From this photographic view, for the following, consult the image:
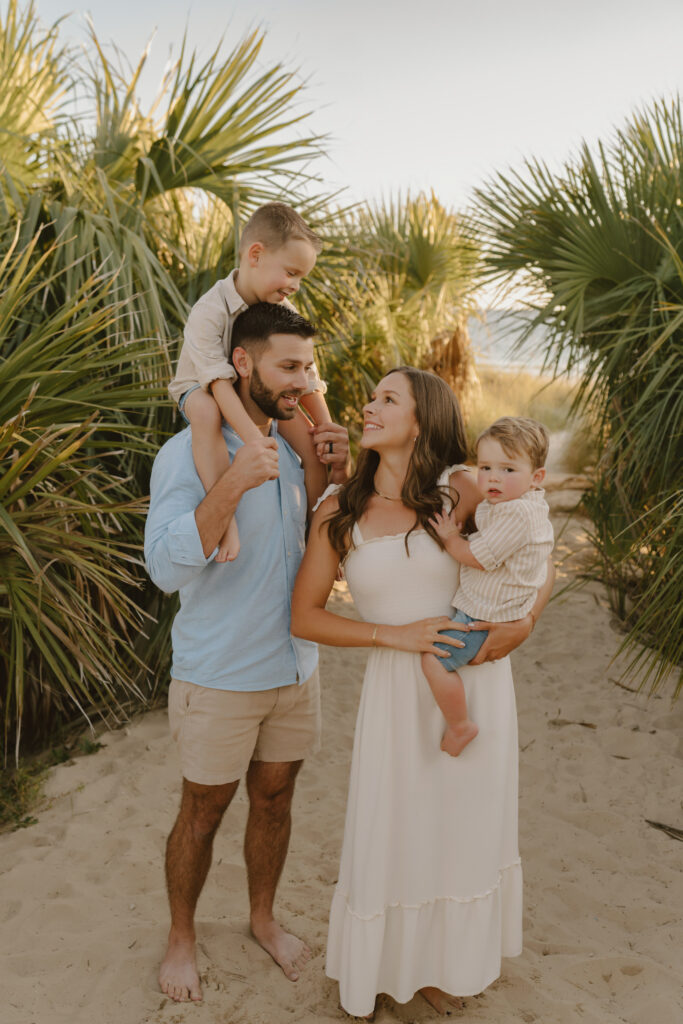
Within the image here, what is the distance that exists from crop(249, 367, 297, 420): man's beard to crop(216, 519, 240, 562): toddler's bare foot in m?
0.42

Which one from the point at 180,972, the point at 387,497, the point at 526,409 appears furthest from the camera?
the point at 526,409

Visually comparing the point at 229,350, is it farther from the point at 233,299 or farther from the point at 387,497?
the point at 387,497

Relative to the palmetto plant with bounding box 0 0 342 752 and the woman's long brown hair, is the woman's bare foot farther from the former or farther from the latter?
the palmetto plant with bounding box 0 0 342 752

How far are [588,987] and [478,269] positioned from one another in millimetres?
5223

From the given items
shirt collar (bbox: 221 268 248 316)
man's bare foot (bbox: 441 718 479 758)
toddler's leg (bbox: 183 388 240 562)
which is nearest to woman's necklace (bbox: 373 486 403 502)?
toddler's leg (bbox: 183 388 240 562)

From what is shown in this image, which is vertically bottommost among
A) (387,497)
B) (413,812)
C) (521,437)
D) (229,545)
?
(413,812)

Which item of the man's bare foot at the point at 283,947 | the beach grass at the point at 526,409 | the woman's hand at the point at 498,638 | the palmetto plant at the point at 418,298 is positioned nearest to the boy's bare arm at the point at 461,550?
the woman's hand at the point at 498,638

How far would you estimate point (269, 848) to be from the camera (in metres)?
3.04

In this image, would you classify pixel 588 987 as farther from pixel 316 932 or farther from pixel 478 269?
pixel 478 269

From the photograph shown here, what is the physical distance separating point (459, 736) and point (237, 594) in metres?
0.81

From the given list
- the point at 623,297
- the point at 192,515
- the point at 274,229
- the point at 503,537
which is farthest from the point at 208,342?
the point at 623,297

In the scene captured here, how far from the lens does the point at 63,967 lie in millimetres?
3055

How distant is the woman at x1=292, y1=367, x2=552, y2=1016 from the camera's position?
8.34 feet

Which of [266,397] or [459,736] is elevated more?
[266,397]
